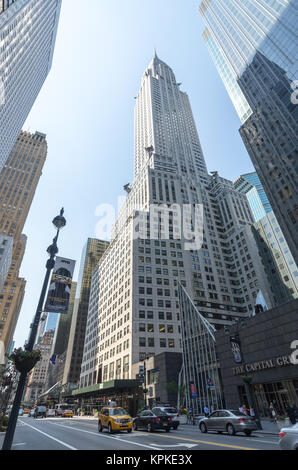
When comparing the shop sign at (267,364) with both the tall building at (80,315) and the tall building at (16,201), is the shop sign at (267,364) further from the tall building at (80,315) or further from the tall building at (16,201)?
the tall building at (80,315)

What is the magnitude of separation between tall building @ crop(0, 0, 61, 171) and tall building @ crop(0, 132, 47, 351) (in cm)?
5572

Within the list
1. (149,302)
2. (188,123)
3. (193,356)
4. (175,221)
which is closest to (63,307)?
(193,356)

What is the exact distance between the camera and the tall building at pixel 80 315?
116713 millimetres

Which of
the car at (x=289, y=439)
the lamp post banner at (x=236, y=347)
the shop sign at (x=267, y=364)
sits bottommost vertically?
the car at (x=289, y=439)

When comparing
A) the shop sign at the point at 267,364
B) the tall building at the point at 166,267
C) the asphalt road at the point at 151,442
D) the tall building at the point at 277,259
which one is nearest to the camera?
the asphalt road at the point at 151,442

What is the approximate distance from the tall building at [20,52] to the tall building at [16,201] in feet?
183

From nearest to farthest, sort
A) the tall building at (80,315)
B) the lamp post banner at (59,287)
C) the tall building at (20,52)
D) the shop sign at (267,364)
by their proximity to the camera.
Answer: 1. the lamp post banner at (59,287)
2. the shop sign at (267,364)
3. the tall building at (20,52)
4. the tall building at (80,315)

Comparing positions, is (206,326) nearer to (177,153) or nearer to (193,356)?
(193,356)

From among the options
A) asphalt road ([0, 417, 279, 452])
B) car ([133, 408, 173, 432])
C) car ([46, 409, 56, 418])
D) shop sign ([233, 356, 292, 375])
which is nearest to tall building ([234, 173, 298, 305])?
shop sign ([233, 356, 292, 375])

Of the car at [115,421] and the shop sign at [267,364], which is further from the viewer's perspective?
the shop sign at [267,364]

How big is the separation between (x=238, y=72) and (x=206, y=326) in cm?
7771

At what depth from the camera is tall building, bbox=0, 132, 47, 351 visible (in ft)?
364

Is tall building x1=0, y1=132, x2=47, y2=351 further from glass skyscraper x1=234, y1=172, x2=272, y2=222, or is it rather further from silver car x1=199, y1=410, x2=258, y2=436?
glass skyscraper x1=234, y1=172, x2=272, y2=222

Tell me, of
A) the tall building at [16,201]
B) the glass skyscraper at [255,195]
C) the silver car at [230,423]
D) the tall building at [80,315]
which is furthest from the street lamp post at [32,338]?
the glass skyscraper at [255,195]
